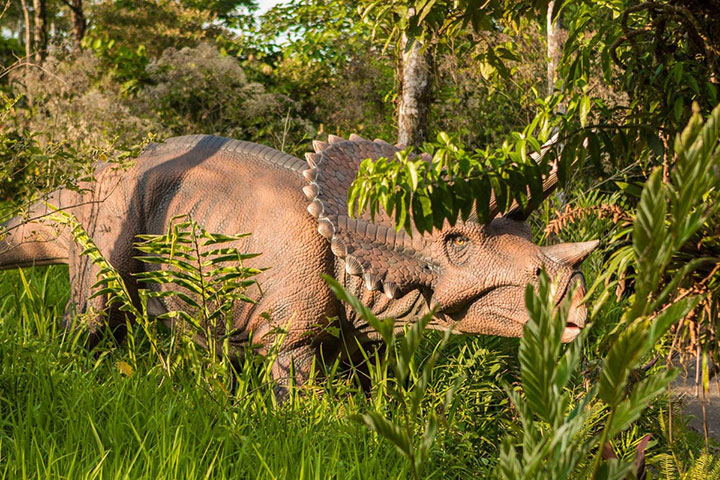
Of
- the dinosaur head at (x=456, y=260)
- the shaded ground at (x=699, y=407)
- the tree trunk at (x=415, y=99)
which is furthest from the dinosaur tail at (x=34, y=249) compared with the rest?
the shaded ground at (x=699, y=407)

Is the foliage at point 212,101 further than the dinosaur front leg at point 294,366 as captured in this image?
Yes

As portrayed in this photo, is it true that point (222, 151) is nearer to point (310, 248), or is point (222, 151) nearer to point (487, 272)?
point (310, 248)

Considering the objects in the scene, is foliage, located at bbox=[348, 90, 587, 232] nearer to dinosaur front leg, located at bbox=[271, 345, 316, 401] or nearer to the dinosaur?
the dinosaur

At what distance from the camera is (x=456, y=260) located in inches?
118

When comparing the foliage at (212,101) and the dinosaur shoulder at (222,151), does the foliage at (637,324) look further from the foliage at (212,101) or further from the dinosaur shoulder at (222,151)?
the foliage at (212,101)

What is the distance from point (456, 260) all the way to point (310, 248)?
0.58m

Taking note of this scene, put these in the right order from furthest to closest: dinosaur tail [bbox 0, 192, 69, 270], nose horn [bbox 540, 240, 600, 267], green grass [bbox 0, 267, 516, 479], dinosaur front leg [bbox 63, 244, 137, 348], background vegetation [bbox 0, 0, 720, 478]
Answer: dinosaur tail [bbox 0, 192, 69, 270] < dinosaur front leg [bbox 63, 244, 137, 348] < nose horn [bbox 540, 240, 600, 267] < green grass [bbox 0, 267, 516, 479] < background vegetation [bbox 0, 0, 720, 478]

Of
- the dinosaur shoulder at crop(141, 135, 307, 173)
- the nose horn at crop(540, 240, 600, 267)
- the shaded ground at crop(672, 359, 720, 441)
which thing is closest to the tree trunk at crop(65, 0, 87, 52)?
the dinosaur shoulder at crop(141, 135, 307, 173)

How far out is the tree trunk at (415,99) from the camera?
5484 mm

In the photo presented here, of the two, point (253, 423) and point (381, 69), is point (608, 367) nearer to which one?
point (253, 423)

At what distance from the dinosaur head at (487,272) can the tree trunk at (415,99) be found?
2.49m

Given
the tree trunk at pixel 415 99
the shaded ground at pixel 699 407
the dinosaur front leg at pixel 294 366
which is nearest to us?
the dinosaur front leg at pixel 294 366

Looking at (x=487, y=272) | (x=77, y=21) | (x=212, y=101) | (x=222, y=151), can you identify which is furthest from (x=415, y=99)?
(x=77, y=21)

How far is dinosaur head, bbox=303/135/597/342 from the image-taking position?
114 inches
